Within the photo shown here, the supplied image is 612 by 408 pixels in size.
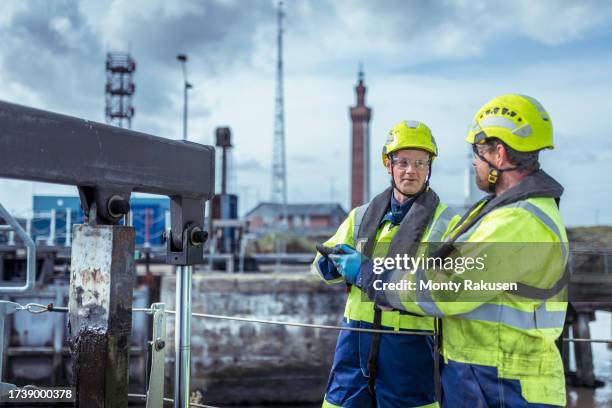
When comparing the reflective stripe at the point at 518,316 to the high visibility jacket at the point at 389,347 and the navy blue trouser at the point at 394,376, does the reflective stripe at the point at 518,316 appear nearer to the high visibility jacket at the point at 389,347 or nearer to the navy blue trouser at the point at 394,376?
the high visibility jacket at the point at 389,347

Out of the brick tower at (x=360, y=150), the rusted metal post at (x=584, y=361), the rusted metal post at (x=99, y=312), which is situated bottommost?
the rusted metal post at (x=584, y=361)

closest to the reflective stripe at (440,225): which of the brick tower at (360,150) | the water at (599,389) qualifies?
the water at (599,389)

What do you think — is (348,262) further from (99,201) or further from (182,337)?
(99,201)

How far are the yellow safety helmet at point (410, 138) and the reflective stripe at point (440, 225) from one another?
13.5 inches

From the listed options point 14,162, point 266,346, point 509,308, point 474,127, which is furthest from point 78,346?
point 266,346

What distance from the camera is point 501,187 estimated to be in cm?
231

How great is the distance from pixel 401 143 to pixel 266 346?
14.3m

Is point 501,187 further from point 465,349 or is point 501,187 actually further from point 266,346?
point 266,346

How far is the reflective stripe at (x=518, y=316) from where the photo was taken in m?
2.09

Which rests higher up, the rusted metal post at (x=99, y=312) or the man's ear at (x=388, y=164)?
the man's ear at (x=388, y=164)

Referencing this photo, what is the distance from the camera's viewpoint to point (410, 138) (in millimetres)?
3000

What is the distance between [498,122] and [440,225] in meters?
0.76

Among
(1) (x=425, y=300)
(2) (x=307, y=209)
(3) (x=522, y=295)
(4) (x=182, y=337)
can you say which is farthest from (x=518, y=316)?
(2) (x=307, y=209)

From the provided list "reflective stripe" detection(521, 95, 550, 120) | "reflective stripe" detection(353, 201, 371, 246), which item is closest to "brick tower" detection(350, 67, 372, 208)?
"reflective stripe" detection(353, 201, 371, 246)
